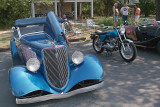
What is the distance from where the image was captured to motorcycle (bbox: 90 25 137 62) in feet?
18.9

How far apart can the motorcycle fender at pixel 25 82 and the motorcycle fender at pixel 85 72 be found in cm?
48

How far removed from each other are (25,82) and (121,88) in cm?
216

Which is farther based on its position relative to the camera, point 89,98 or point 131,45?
point 131,45

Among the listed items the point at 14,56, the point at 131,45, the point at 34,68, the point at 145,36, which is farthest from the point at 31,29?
the point at 145,36

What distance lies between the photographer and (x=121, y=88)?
13.5 ft

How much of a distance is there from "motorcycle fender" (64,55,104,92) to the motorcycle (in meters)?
2.23

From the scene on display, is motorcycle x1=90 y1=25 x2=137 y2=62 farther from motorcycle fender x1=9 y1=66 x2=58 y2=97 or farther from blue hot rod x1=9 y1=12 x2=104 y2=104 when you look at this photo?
motorcycle fender x1=9 y1=66 x2=58 y2=97

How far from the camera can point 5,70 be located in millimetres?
5660

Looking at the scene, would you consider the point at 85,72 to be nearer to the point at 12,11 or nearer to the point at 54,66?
the point at 54,66

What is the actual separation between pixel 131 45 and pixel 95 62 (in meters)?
2.22

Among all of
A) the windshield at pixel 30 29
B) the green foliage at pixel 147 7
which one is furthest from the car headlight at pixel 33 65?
the green foliage at pixel 147 7

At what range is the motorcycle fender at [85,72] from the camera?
356cm

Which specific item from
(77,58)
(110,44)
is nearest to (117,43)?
(110,44)

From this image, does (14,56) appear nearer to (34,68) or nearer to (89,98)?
(34,68)
